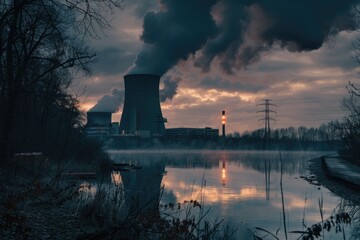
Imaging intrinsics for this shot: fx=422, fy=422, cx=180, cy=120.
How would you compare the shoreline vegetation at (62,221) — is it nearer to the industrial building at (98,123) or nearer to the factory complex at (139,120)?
the factory complex at (139,120)

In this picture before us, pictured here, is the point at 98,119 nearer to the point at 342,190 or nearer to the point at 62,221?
the point at 342,190

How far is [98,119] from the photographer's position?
9275cm

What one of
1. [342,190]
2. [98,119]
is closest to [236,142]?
[98,119]

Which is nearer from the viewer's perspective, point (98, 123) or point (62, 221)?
point (62, 221)

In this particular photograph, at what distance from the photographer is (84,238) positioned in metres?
4.37

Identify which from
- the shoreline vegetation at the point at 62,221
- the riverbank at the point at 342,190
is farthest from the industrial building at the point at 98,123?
the shoreline vegetation at the point at 62,221

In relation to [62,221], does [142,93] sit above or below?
above

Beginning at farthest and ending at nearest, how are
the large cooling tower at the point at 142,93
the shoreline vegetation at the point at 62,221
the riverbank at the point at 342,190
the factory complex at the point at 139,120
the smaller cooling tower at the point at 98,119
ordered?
the smaller cooling tower at the point at 98,119, the factory complex at the point at 139,120, the large cooling tower at the point at 142,93, the riverbank at the point at 342,190, the shoreline vegetation at the point at 62,221

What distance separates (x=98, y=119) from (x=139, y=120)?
21.3m

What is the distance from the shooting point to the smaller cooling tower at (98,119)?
9206 centimetres

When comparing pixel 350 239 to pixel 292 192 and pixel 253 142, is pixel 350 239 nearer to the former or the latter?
pixel 292 192

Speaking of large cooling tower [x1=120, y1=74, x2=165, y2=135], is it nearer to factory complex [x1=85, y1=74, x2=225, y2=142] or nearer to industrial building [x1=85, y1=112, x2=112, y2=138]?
factory complex [x1=85, y1=74, x2=225, y2=142]

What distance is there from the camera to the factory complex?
5725cm

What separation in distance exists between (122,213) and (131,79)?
5067 cm
